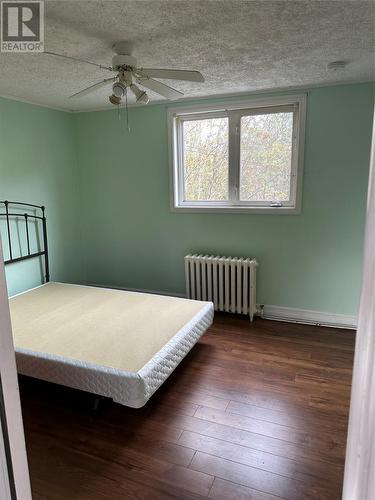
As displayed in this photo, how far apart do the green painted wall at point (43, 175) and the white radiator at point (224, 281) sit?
66.2 inches

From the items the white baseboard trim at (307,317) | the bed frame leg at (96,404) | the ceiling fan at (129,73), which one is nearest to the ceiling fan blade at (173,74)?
the ceiling fan at (129,73)

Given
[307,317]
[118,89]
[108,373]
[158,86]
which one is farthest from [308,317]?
[118,89]

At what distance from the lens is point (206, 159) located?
3.77 m

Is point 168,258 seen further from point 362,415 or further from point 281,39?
point 362,415

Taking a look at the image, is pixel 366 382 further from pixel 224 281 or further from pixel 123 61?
pixel 224 281

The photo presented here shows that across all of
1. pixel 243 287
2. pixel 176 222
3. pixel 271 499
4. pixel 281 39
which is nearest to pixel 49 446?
pixel 271 499

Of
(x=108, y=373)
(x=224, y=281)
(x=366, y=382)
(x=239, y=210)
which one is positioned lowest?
(x=108, y=373)

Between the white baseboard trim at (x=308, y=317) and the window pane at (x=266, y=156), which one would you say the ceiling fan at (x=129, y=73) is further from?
the white baseboard trim at (x=308, y=317)

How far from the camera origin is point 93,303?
126 inches

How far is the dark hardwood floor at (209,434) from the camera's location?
5.61 ft

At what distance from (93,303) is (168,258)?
1196 millimetres

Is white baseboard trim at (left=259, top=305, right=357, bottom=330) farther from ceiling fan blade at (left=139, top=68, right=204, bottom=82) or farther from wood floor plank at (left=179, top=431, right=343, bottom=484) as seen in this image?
ceiling fan blade at (left=139, top=68, right=204, bottom=82)

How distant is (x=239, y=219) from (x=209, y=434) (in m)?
2.26

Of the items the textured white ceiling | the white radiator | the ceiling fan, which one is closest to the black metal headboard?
the textured white ceiling
